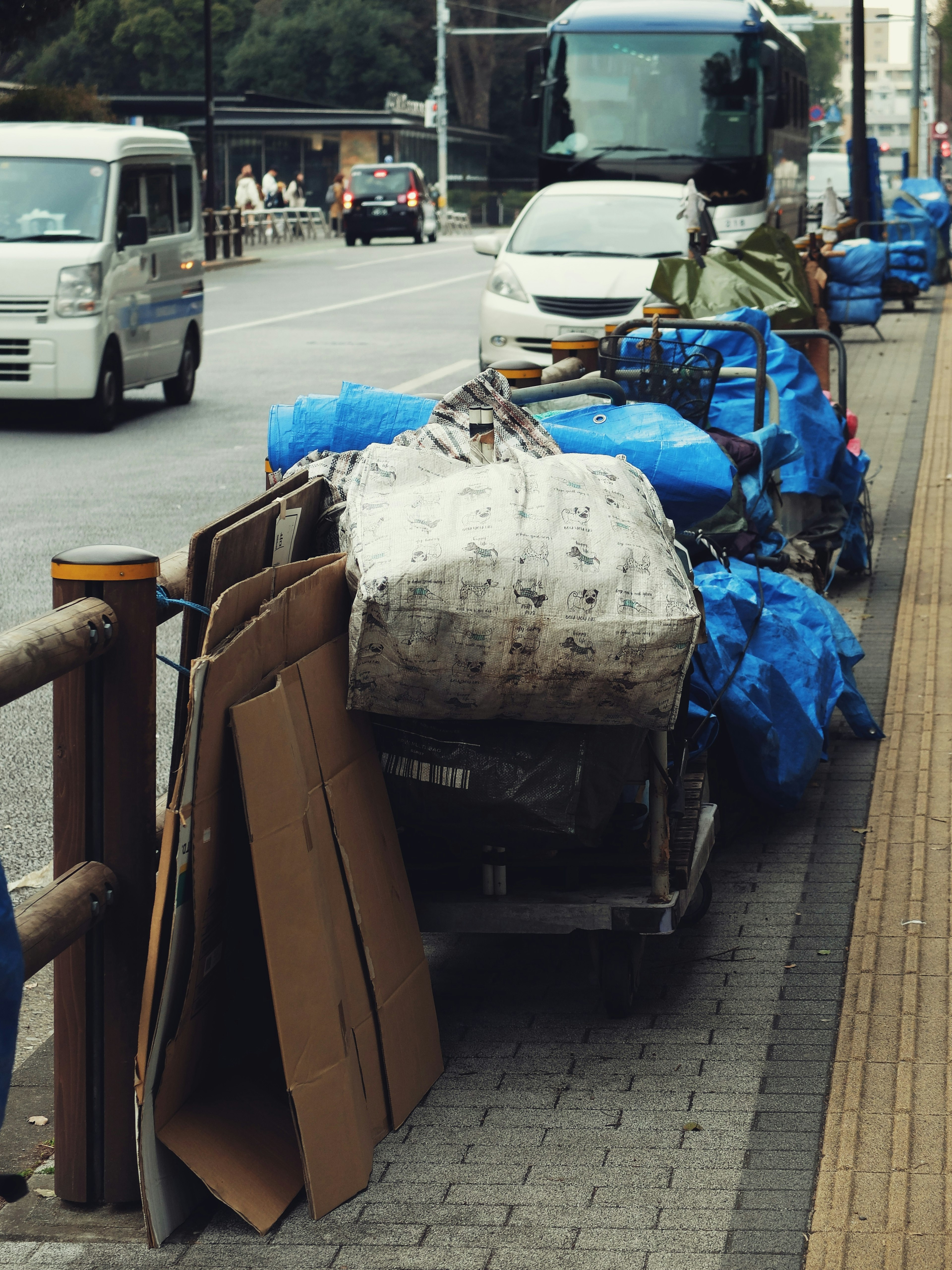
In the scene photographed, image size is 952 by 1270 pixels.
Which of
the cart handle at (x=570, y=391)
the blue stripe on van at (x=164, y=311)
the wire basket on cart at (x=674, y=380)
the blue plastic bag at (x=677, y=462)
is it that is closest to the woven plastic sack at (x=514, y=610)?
the blue plastic bag at (x=677, y=462)

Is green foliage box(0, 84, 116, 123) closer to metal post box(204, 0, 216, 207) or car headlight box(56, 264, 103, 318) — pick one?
metal post box(204, 0, 216, 207)

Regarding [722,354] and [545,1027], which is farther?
[722,354]

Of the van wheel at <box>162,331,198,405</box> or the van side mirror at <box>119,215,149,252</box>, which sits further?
the van wheel at <box>162,331,198,405</box>

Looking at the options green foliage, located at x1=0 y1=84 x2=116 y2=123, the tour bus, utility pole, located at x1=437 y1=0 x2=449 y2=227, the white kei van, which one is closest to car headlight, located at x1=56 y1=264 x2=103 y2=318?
the white kei van

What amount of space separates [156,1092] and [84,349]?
34.7ft

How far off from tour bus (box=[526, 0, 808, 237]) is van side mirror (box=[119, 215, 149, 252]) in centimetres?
748

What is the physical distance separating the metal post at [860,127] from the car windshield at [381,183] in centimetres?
2010

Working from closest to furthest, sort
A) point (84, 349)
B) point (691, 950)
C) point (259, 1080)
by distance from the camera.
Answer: point (259, 1080), point (691, 950), point (84, 349)

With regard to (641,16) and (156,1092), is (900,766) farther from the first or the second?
(641,16)

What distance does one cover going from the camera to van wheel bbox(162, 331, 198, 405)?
580 inches

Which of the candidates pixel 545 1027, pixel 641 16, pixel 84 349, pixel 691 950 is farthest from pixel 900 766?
pixel 641 16

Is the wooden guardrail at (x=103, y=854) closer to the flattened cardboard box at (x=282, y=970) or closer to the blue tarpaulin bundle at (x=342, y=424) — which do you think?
the flattened cardboard box at (x=282, y=970)

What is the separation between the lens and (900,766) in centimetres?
557

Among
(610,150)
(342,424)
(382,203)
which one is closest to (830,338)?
(342,424)
